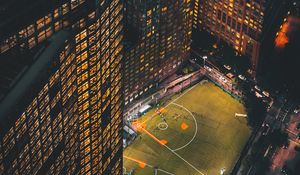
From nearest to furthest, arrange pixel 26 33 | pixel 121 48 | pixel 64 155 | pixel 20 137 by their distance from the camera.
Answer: pixel 26 33, pixel 20 137, pixel 64 155, pixel 121 48

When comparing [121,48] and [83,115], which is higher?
[121,48]

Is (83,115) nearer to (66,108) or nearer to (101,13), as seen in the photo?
(66,108)

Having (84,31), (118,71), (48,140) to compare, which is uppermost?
(118,71)

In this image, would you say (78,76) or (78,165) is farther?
(78,165)

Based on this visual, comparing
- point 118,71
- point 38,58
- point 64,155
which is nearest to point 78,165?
point 64,155

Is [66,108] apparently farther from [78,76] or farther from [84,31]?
[84,31]

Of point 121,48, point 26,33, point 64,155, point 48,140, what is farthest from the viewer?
point 121,48
